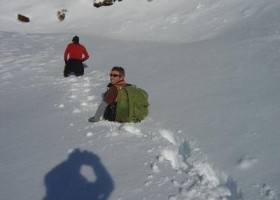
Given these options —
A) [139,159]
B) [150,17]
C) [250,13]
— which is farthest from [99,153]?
[150,17]

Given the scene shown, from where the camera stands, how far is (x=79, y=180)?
500cm

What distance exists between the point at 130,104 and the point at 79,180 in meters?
1.87

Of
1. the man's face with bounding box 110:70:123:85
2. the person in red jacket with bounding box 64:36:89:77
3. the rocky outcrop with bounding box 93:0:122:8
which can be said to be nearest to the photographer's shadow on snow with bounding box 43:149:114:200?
the man's face with bounding box 110:70:123:85

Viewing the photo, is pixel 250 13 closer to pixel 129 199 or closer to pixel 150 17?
pixel 150 17

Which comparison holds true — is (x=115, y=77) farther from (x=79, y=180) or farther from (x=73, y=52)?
(x=73, y=52)

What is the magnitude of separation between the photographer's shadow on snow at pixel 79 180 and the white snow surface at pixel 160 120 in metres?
0.01

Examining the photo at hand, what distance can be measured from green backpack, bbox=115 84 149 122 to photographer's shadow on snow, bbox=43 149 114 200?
3.74 ft

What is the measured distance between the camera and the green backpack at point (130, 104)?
6.51 m

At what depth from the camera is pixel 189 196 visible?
176 inches

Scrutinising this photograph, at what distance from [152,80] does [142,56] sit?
263cm

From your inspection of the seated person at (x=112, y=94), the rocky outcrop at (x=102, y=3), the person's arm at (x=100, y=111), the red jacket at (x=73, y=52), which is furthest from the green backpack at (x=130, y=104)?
the rocky outcrop at (x=102, y=3)

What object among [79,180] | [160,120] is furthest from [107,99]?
[79,180]

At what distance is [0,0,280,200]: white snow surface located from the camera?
188 inches

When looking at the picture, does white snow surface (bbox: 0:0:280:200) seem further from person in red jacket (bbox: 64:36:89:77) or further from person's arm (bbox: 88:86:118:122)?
person in red jacket (bbox: 64:36:89:77)
